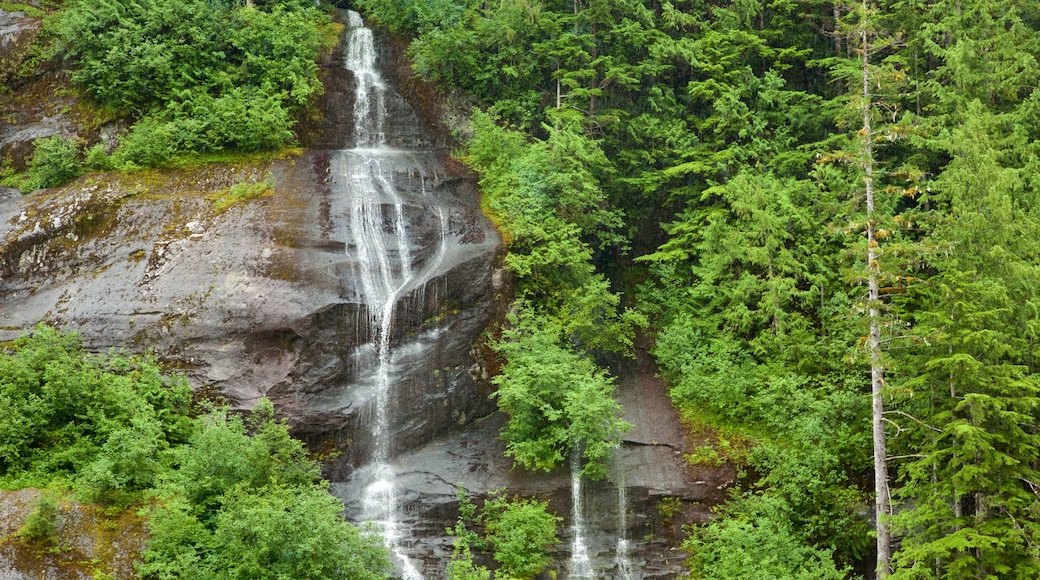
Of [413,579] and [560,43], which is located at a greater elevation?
[560,43]

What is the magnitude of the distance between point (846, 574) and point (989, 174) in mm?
8816

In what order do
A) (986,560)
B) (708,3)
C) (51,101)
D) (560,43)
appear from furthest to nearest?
(708,3) < (560,43) < (51,101) < (986,560)

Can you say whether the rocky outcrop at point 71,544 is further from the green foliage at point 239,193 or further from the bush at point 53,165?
the bush at point 53,165

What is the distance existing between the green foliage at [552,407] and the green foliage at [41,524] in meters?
9.03

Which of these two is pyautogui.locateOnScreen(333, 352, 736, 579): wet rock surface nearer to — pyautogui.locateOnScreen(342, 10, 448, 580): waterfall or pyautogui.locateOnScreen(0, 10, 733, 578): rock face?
pyautogui.locateOnScreen(0, 10, 733, 578): rock face

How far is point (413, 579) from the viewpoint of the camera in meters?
17.5

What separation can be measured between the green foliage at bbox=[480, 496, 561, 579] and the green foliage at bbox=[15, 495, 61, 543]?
8.14 m

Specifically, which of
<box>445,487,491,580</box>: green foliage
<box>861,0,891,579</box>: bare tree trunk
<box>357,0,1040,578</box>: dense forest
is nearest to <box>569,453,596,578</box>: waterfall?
<box>357,0,1040,578</box>: dense forest

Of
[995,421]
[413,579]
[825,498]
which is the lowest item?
[413,579]

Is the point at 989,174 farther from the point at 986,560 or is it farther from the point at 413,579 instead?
the point at 413,579

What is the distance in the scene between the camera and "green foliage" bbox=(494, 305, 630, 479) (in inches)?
744

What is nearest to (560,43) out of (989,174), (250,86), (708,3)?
(708,3)

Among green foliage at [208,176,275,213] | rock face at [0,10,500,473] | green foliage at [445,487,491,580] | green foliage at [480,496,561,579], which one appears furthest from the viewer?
green foliage at [208,176,275,213]

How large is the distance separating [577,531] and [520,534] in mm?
1649
